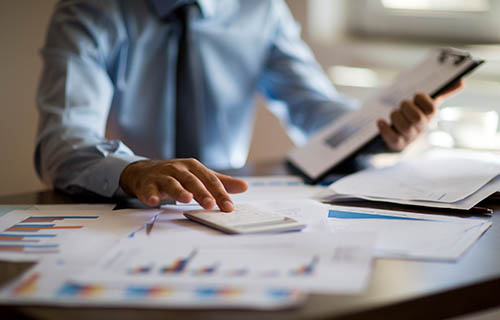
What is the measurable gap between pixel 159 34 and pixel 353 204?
652 mm

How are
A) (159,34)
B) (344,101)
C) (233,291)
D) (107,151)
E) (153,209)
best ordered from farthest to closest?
(344,101)
(159,34)
(107,151)
(153,209)
(233,291)

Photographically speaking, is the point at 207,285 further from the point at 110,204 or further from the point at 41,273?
the point at 110,204

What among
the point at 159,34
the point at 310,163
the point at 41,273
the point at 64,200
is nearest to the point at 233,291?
the point at 41,273

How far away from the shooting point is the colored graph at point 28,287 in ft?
1.59

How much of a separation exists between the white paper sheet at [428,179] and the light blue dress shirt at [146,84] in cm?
35

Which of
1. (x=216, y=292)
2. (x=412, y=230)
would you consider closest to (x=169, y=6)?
(x=412, y=230)

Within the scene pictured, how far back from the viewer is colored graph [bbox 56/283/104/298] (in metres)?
0.47

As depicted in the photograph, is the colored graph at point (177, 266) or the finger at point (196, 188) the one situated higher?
the finger at point (196, 188)

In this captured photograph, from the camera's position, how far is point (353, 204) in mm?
810

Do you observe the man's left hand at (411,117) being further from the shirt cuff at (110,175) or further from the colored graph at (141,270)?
the colored graph at (141,270)

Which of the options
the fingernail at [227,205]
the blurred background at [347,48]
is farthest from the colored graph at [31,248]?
the blurred background at [347,48]

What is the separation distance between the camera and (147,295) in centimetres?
47

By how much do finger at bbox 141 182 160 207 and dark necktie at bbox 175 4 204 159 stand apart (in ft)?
1.69

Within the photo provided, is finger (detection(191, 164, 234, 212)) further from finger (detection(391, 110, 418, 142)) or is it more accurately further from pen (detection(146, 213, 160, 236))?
finger (detection(391, 110, 418, 142))
